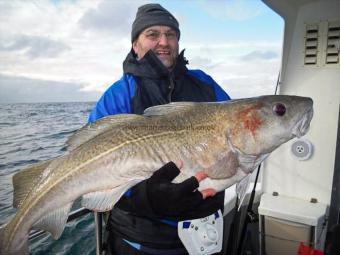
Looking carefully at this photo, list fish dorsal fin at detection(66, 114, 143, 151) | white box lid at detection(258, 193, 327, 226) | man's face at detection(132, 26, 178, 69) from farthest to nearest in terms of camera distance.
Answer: white box lid at detection(258, 193, 327, 226)
man's face at detection(132, 26, 178, 69)
fish dorsal fin at detection(66, 114, 143, 151)

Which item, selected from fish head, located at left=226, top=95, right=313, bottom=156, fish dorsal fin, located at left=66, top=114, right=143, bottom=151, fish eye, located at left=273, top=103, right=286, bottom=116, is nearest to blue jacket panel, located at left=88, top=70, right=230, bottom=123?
fish dorsal fin, located at left=66, top=114, right=143, bottom=151

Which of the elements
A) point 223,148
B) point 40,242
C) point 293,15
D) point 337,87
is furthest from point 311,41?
point 40,242

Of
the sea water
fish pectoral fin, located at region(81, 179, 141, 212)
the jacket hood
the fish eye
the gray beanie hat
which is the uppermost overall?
the gray beanie hat

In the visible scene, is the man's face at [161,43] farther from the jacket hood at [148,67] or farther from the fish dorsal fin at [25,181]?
the fish dorsal fin at [25,181]

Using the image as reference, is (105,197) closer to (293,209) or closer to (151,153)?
(151,153)

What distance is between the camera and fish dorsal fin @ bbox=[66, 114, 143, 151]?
239cm

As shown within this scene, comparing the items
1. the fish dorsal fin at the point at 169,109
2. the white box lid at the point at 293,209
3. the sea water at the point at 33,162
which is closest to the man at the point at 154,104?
the fish dorsal fin at the point at 169,109

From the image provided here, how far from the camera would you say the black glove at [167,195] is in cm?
218

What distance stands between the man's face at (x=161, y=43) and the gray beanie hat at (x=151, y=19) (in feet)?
0.14

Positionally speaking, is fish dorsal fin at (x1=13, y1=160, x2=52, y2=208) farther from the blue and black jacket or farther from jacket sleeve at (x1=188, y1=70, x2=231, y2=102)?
jacket sleeve at (x1=188, y1=70, x2=231, y2=102)

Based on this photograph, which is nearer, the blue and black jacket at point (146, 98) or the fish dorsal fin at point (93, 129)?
the fish dorsal fin at point (93, 129)

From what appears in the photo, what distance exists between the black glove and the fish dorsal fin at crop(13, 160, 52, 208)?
72cm

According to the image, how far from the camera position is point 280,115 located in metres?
2.29

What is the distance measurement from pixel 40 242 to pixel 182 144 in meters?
5.06
